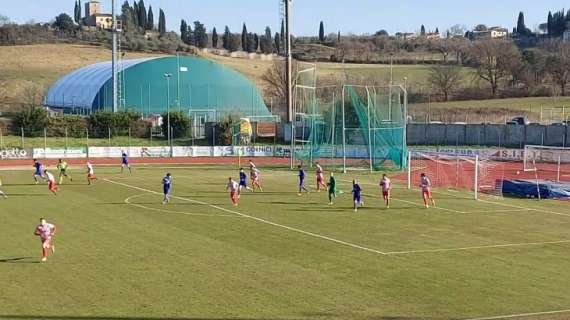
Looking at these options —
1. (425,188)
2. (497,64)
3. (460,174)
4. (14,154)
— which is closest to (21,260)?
(425,188)

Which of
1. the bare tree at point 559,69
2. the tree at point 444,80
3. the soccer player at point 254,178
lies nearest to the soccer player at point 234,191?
the soccer player at point 254,178

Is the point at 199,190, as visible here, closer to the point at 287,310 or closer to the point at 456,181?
the point at 456,181

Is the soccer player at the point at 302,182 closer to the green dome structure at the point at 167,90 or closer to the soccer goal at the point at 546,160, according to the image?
the soccer goal at the point at 546,160

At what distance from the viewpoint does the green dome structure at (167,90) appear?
101 meters

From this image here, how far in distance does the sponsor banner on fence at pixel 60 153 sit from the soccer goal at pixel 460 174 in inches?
1221

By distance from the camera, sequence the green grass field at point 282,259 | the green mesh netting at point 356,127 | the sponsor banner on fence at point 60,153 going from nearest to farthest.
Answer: the green grass field at point 282,259, the green mesh netting at point 356,127, the sponsor banner on fence at point 60,153

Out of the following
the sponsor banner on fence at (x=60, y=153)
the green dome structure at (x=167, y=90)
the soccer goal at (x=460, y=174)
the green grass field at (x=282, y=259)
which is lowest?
the green grass field at (x=282, y=259)

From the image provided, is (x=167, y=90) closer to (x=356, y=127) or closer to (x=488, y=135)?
(x=488, y=135)

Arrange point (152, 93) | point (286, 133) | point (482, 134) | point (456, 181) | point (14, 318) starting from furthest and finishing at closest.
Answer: point (152, 93) → point (286, 133) → point (482, 134) → point (456, 181) → point (14, 318)

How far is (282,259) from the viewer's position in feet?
86.7

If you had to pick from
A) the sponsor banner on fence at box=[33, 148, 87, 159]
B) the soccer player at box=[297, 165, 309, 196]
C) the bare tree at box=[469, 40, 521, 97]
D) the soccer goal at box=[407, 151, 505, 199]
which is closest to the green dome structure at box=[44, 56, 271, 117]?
the sponsor banner on fence at box=[33, 148, 87, 159]

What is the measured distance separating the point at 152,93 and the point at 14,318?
84.6 metres

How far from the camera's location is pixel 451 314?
19.7m

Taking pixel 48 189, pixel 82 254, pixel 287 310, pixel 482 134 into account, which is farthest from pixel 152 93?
pixel 287 310
